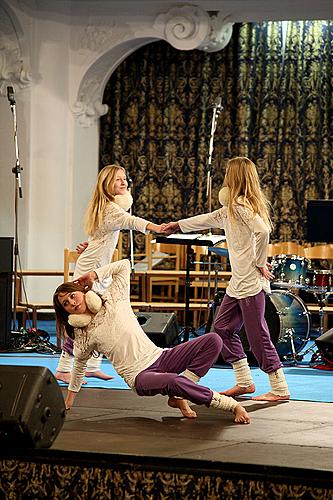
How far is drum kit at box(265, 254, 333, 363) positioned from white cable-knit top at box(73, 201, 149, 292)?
1.93m

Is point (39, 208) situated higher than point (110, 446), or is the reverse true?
point (39, 208)

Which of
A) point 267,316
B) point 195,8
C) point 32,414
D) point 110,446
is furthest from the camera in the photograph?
point 195,8

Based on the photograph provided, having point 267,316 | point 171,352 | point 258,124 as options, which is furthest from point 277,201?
point 171,352

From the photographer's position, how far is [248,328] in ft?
21.2

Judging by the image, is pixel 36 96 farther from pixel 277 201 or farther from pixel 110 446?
pixel 110 446

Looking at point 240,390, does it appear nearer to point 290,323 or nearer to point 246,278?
point 246,278

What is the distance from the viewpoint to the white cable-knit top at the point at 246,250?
254 inches

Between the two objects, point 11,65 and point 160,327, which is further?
point 11,65

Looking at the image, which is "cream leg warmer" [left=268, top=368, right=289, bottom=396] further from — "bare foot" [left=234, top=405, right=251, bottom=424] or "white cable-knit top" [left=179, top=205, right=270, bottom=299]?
"bare foot" [left=234, top=405, right=251, bottom=424]

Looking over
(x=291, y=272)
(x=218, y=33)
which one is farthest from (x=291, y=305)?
(x=218, y=33)

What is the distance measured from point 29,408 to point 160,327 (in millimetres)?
4527

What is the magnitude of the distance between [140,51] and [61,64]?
4.33 feet

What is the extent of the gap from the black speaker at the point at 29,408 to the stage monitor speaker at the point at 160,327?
13.4 ft

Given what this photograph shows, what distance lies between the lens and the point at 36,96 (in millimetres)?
12406
